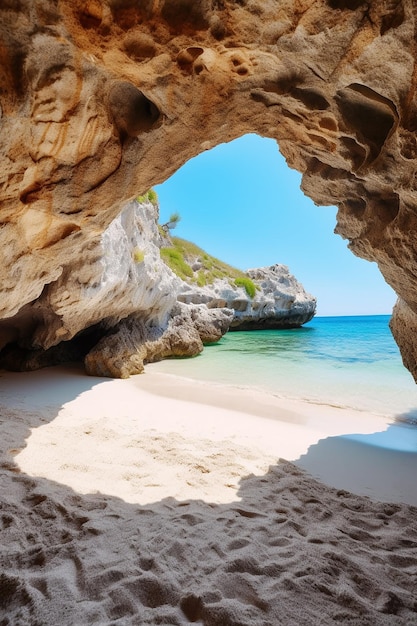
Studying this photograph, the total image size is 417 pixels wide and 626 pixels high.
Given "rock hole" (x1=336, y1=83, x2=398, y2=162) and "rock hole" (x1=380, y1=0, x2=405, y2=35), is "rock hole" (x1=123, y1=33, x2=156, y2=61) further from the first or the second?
"rock hole" (x1=336, y1=83, x2=398, y2=162)

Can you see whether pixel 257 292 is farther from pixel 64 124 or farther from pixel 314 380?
pixel 64 124

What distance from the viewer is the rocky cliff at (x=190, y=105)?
265cm

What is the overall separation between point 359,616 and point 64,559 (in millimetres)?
2197

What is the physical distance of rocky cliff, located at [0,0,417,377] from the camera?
2650 millimetres

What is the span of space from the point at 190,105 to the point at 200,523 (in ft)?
14.8

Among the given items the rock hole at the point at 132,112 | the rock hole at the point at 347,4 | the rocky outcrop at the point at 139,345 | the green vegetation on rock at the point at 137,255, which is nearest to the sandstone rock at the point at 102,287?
the green vegetation on rock at the point at 137,255

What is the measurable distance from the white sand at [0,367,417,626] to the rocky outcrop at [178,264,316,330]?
77.5 feet

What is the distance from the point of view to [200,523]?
323cm

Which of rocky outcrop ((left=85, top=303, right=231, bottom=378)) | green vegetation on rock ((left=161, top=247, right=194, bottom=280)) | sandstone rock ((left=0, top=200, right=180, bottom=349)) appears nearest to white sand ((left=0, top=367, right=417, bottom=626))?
sandstone rock ((left=0, top=200, right=180, bottom=349))

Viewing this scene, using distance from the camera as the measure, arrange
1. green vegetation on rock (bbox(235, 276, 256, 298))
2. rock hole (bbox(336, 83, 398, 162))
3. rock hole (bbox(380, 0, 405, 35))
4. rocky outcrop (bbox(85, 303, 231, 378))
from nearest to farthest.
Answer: rock hole (bbox(380, 0, 405, 35)), rock hole (bbox(336, 83, 398, 162)), rocky outcrop (bbox(85, 303, 231, 378)), green vegetation on rock (bbox(235, 276, 256, 298))

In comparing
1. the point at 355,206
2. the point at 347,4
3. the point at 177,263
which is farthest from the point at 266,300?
the point at 347,4

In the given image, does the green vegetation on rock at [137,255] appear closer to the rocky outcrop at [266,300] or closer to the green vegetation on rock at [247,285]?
the rocky outcrop at [266,300]

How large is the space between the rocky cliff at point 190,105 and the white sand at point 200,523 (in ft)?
9.00

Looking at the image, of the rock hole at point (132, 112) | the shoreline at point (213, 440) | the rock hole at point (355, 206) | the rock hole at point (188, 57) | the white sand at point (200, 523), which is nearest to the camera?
the white sand at point (200, 523)
